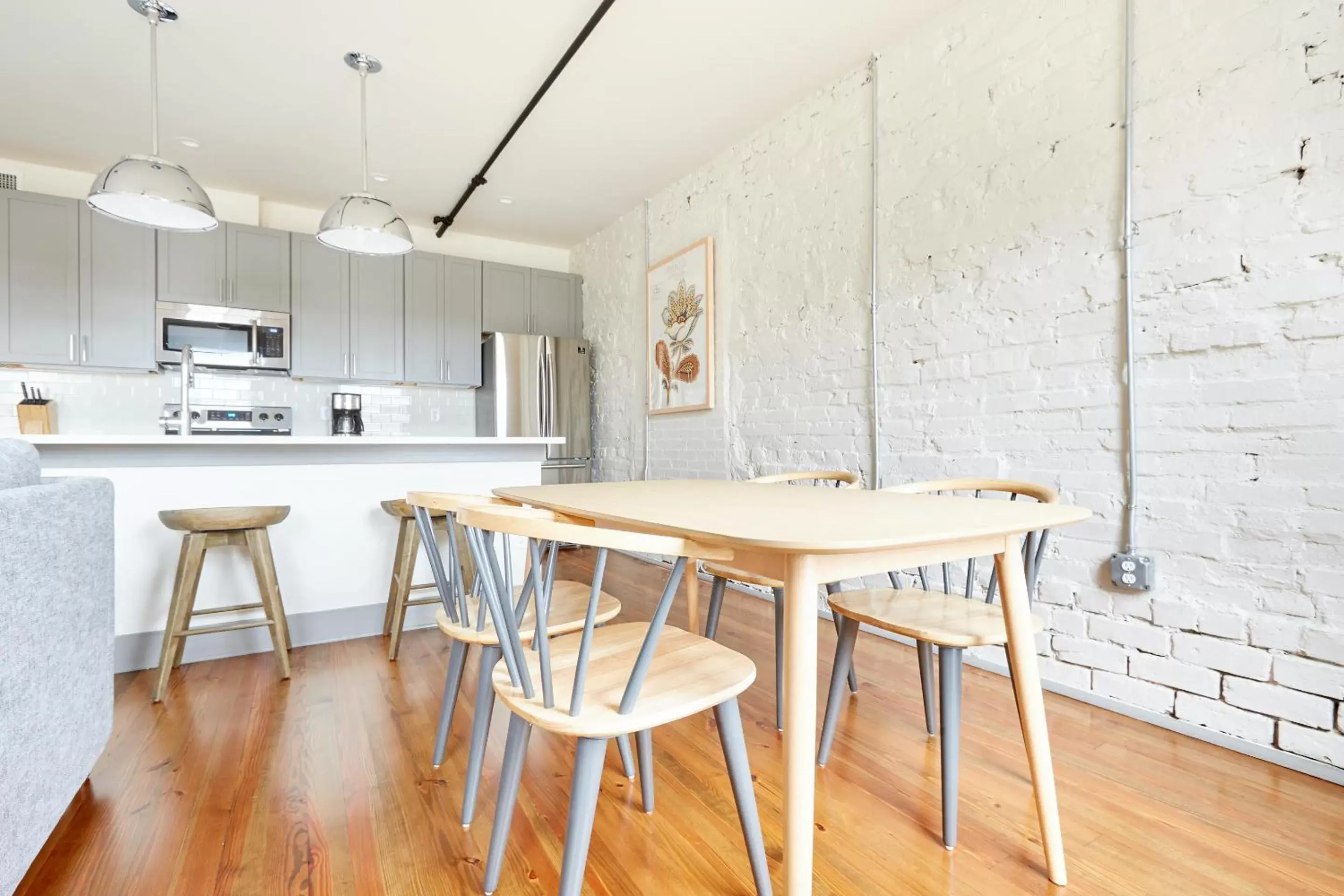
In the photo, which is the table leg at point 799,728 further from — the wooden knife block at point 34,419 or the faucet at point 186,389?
the wooden knife block at point 34,419

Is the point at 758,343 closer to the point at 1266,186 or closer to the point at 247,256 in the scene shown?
the point at 1266,186

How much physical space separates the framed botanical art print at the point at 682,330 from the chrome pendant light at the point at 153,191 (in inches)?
103

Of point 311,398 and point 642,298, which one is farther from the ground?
point 642,298

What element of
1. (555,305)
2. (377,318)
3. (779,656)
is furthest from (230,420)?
(779,656)

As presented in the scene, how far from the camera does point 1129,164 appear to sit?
2.02 meters

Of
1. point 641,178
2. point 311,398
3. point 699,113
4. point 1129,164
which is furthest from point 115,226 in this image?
point 1129,164

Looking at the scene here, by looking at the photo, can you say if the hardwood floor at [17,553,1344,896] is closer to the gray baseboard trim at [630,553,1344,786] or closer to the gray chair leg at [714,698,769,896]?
the gray baseboard trim at [630,553,1344,786]

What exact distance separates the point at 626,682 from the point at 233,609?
7.03 feet

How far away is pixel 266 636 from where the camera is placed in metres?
2.65

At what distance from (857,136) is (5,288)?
5.01m

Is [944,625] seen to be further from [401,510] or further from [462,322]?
[462,322]

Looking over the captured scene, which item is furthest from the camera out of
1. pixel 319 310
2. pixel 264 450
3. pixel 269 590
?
pixel 319 310

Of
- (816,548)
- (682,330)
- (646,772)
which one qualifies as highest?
(682,330)

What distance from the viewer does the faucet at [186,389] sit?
3.95m
